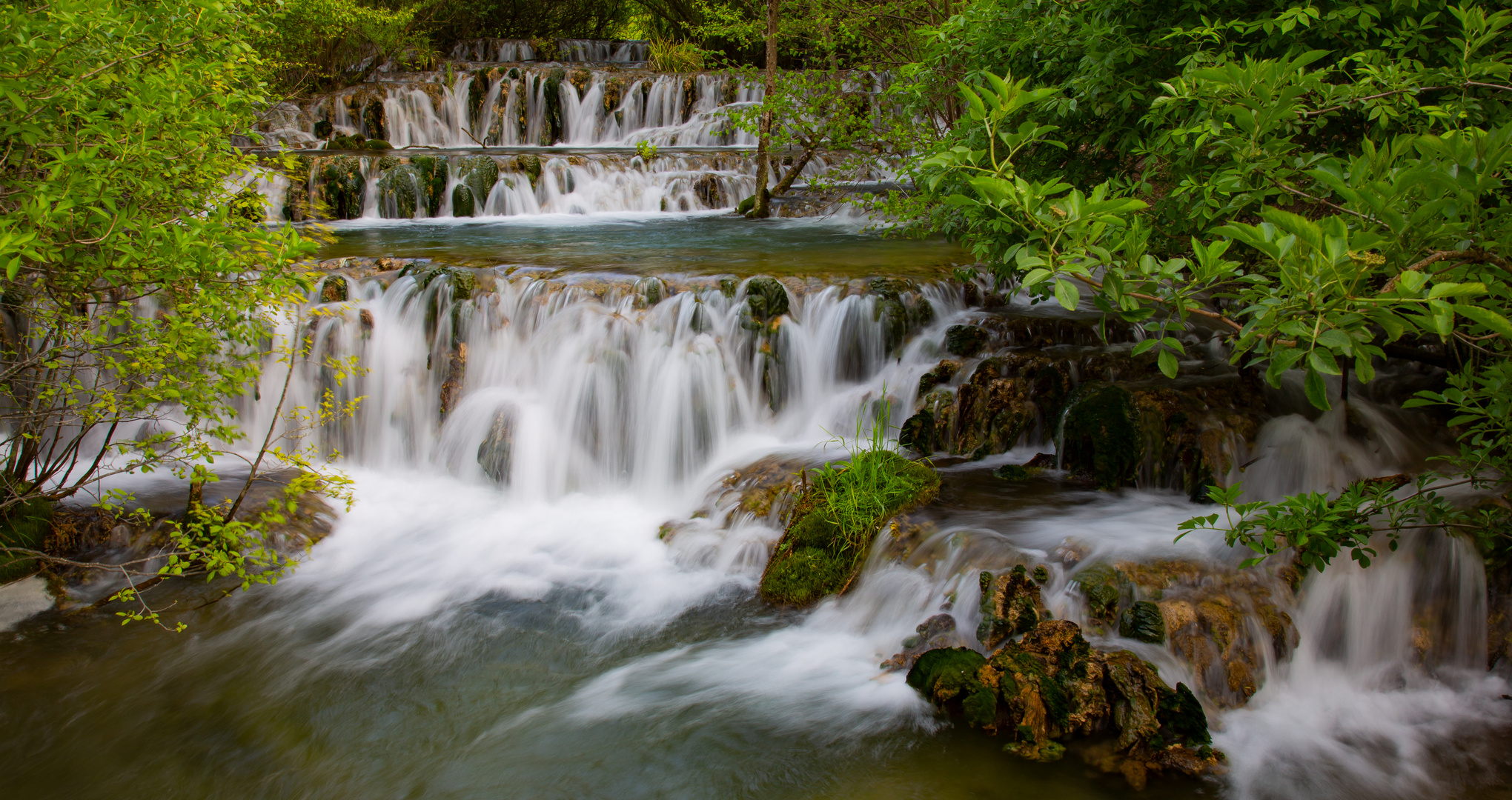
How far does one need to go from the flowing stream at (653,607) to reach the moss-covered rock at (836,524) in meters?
0.14

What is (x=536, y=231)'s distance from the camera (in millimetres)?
11562

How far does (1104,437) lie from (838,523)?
6.90 feet

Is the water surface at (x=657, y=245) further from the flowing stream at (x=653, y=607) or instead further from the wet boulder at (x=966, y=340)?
the wet boulder at (x=966, y=340)

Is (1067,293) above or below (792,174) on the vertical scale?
below

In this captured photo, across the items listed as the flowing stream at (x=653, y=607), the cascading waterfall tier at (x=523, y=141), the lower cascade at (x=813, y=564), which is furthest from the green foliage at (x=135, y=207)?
the cascading waterfall tier at (x=523, y=141)

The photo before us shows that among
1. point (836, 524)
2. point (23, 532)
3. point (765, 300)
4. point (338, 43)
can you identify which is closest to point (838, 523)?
point (836, 524)

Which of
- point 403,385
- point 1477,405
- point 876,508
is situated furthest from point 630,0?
point 1477,405

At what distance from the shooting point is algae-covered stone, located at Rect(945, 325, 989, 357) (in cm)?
739

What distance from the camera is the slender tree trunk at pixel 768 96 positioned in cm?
1184

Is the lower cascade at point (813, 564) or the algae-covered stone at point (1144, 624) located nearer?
the lower cascade at point (813, 564)

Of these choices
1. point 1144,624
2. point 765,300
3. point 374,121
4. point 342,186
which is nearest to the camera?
point 1144,624

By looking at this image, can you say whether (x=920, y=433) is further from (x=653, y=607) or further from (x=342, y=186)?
(x=342, y=186)

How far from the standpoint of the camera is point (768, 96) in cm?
1162

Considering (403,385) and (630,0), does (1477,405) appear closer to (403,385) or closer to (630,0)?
(403,385)
